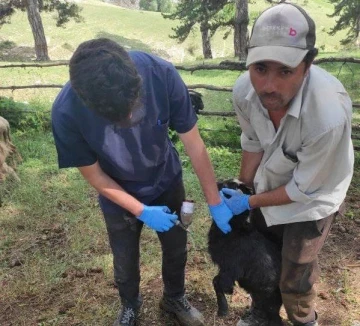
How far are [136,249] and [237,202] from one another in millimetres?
707

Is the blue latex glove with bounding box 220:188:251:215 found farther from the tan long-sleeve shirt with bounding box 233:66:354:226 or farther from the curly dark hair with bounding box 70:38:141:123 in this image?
the curly dark hair with bounding box 70:38:141:123

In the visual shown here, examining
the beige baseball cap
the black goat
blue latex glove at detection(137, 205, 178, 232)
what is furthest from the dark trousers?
the beige baseball cap

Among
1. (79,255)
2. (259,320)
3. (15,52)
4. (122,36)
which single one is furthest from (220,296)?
(122,36)

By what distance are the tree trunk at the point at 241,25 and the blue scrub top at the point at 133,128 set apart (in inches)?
427

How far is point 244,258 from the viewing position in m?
2.05

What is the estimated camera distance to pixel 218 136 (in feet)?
18.9

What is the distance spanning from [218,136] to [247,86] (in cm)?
399

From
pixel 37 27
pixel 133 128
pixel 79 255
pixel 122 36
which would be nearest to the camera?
pixel 133 128

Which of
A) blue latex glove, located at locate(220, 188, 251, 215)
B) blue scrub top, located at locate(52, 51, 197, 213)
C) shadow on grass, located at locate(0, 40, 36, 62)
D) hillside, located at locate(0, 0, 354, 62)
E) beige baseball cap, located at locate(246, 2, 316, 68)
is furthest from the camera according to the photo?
hillside, located at locate(0, 0, 354, 62)

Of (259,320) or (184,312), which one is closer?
(259,320)

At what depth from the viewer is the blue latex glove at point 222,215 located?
202 centimetres

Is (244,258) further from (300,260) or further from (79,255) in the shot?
(79,255)

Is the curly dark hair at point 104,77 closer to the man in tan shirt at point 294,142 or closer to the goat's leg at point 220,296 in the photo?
the man in tan shirt at point 294,142

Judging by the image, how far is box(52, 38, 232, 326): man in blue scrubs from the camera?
146 centimetres
